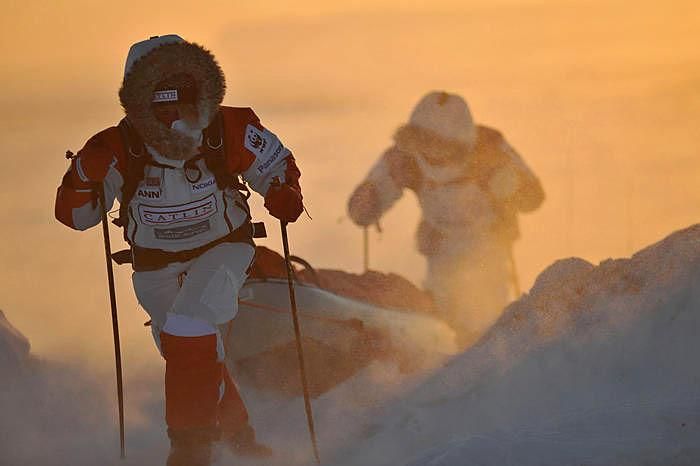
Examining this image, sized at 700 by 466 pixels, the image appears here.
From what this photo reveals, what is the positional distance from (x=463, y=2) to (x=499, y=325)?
73.4 ft

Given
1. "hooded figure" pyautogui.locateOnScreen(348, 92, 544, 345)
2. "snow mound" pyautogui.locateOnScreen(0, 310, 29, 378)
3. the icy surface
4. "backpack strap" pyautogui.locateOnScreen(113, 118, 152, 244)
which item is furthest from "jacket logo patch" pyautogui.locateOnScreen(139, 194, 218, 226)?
"hooded figure" pyautogui.locateOnScreen(348, 92, 544, 345)

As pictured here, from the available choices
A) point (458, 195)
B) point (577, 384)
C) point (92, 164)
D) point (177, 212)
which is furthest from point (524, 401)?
point (458, 195)

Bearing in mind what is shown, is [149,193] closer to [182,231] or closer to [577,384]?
[182,231]

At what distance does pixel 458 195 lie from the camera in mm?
11812

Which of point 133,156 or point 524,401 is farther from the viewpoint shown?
point 524,401

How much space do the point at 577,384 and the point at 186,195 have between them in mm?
1797

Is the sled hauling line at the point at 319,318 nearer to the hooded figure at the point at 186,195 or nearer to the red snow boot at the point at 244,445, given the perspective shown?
the red snow boot at the point at 244,445

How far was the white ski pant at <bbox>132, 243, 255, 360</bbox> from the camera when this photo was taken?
25.3ft

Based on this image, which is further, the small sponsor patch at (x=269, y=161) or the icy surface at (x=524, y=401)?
the small sponsor patch at (x=269, y=161)

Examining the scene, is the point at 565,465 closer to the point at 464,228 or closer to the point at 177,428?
the point at 177,428

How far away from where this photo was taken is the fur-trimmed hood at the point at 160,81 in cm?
772

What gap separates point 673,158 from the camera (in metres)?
19.1

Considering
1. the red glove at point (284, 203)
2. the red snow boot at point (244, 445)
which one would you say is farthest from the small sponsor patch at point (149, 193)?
the red snow boot at point (244, 445)

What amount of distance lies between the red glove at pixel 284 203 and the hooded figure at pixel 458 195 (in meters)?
4.03
